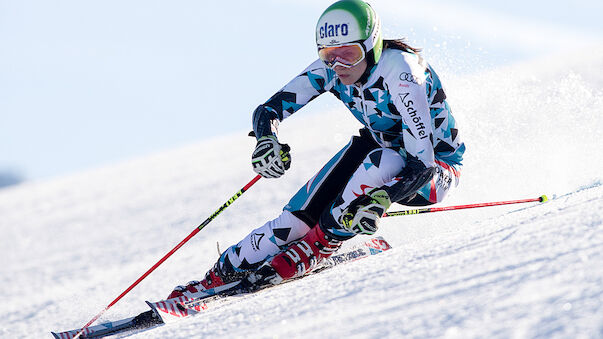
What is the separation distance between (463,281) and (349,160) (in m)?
1.86

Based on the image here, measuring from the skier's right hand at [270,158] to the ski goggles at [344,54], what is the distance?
558mm

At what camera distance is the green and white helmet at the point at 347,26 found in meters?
3.43

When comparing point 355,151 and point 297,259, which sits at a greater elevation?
point 355,151

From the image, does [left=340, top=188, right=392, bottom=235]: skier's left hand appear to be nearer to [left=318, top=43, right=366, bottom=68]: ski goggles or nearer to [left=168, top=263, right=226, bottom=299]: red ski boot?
[left=318, top=43, right=366, bottom=68]: ski goggles

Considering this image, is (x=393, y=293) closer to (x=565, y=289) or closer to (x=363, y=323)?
(x=363, y=323)

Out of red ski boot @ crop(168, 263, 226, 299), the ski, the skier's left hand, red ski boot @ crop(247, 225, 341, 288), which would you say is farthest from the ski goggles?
red ski boot @ crop(168, 263, 226, 299)

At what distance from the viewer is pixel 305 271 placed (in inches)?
141

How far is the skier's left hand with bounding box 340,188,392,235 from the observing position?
3.24m

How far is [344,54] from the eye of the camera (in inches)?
136

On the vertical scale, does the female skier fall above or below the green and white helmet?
below

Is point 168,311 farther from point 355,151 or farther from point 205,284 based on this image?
point 355,151

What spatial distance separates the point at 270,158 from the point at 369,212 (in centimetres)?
72

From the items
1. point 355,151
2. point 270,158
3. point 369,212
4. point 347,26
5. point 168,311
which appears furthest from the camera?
point 355,151

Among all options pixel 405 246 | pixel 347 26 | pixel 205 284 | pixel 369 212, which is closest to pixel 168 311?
pixel 205 284
